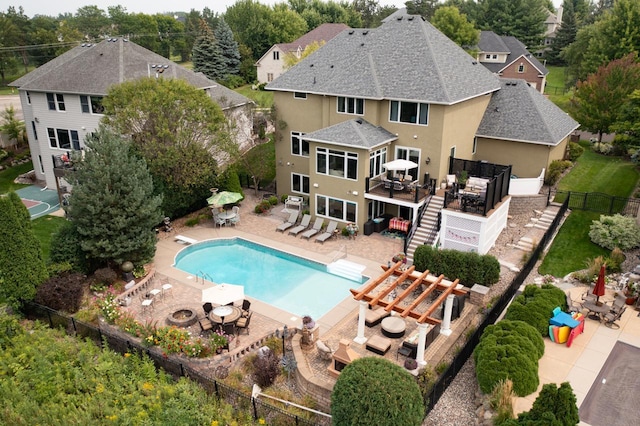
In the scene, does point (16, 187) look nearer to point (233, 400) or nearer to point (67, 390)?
point (67, 390)

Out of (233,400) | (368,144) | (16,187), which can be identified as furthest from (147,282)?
(16,187)

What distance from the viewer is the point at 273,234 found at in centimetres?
2714

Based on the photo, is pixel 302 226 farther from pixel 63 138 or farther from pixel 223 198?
pixel 63 138

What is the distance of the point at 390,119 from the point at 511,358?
16.7 meters

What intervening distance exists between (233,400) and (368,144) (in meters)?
15.0

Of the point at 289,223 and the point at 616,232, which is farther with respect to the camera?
the point at 289,223

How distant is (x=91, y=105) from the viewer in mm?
30969

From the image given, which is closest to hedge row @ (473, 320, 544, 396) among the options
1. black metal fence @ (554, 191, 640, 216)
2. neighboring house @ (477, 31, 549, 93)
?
black metal fence @ (554, 191, 640, 216)

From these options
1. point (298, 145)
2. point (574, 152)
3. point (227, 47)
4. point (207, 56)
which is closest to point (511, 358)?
point (298, 145)

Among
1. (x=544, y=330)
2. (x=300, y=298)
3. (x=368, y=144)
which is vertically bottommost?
(x=300, y=298)

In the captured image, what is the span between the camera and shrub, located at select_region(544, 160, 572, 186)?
28266 mm

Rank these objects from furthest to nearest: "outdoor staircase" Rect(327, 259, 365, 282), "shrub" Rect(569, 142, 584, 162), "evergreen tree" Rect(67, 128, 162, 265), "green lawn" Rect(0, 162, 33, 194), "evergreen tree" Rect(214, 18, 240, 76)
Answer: "evergreen tree" Rect(214, 18, 240, 76) < "green lawn" Rect(0, 162, 33, 194) < "shrub" Rect(569, 142, 584, 162) < "outdoor staircase" Rect(327, 259, 365, 282) < "evergreen tree" Rect(67, 128, 162, 265)

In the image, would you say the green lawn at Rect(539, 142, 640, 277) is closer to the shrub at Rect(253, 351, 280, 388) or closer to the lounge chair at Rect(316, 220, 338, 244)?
the lounge chair at Rect(316, 220, 338, 244)

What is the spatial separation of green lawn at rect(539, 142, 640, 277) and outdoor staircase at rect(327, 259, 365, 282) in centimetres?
840
